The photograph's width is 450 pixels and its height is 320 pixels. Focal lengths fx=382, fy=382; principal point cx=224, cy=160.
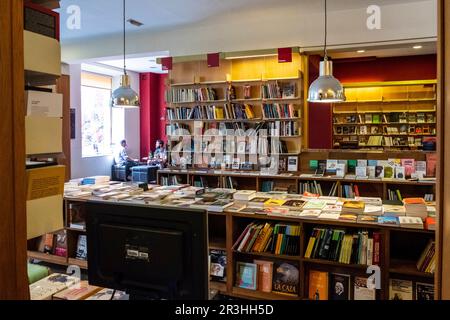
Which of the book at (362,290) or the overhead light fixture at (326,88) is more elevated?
the overhead light fixture at (326,88)

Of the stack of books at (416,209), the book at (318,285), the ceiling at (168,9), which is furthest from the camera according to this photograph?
the ceiling at (168,9)

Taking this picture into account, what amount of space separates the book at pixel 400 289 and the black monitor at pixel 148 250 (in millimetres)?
2056

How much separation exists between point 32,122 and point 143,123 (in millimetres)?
10429

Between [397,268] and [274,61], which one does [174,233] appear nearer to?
[397,268]

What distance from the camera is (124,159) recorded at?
33.5 ft

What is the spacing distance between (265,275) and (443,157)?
2.32 metres

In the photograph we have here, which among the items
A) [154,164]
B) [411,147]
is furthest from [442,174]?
[154,164]

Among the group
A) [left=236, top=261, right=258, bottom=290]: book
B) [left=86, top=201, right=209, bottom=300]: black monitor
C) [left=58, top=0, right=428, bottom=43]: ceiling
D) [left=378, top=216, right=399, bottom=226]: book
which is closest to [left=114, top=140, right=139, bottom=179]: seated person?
[left=58, top=0, right=428, bottom=43]: ceiling

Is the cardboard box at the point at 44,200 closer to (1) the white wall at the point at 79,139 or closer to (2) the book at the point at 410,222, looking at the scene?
(2) the book at the point at 410,222

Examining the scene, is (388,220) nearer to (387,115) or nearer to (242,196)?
(242,196)

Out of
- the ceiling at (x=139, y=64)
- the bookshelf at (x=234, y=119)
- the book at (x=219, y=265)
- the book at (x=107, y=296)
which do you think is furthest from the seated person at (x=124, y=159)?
the book at (x=107, y=296)

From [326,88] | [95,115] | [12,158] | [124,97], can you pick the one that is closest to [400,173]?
[326,88]

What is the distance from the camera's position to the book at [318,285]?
3012 millimetres

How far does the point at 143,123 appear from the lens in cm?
1141
